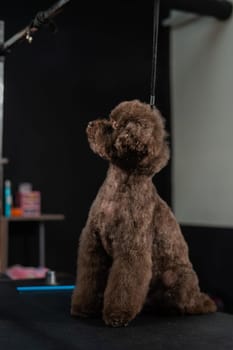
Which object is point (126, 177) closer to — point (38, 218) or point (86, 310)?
point (86, 310)

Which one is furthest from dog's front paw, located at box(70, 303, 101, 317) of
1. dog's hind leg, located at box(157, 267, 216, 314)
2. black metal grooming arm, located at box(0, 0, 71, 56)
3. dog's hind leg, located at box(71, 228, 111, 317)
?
black metal grooming arm, located at box(0, 0, 71, 56)

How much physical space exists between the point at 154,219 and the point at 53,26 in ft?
3.44

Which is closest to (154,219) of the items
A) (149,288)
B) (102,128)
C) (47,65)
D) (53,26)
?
(149,288)

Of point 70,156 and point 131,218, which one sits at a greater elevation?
point 70,156

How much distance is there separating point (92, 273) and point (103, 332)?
191 mm

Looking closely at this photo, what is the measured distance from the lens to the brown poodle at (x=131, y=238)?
1369mm

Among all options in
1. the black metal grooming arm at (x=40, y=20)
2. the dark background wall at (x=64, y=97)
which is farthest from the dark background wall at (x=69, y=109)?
the black metal grooming arm at (x=40, y=20)

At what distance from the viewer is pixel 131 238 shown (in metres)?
1.42

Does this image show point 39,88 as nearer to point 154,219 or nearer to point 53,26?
point 53,26

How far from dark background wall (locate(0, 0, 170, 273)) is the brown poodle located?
7.48 ft

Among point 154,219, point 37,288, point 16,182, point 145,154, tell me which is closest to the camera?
point 145,154

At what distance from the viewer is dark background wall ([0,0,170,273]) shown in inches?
147

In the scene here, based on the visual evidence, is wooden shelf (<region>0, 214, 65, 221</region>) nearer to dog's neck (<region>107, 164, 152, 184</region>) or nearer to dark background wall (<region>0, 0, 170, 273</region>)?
dark background wall (<region>0, 0, 170, 273</region>)

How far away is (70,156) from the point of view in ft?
12.9
